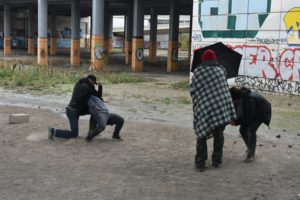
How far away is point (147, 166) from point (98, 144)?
1861mm

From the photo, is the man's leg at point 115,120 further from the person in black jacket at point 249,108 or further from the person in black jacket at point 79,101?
the person in black jacket at point 249,108

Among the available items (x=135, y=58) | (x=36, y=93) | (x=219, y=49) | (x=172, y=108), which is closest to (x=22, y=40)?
(x=135, y=58)

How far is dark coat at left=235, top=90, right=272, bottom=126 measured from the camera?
7012 mm

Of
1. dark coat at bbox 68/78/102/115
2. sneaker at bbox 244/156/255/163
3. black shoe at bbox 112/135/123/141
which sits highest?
dark coat at bbox 68/78/102/115

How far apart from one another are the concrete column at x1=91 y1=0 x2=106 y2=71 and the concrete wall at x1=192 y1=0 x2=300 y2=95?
37.2 ft

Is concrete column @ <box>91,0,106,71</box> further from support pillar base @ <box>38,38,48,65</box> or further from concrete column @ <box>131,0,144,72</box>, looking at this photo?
support pillar base @ <box>38,38,48,65</box>

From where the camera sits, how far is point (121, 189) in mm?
6000

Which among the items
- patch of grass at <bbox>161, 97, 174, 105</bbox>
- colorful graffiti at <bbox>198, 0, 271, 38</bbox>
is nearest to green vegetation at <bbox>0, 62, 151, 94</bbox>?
patch of grass at <bbox>161, 97, 174, 105</bbox>

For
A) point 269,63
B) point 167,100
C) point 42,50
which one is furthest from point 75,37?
point 167,100

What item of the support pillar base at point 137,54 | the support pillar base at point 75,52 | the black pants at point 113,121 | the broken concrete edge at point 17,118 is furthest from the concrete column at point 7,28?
the black pants at point 113,121

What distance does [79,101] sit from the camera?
28.3 feet

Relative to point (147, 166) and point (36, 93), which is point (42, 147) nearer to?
point (147, 166)

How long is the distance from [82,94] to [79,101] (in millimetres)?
204

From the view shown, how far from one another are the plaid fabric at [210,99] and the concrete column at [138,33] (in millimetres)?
26194
